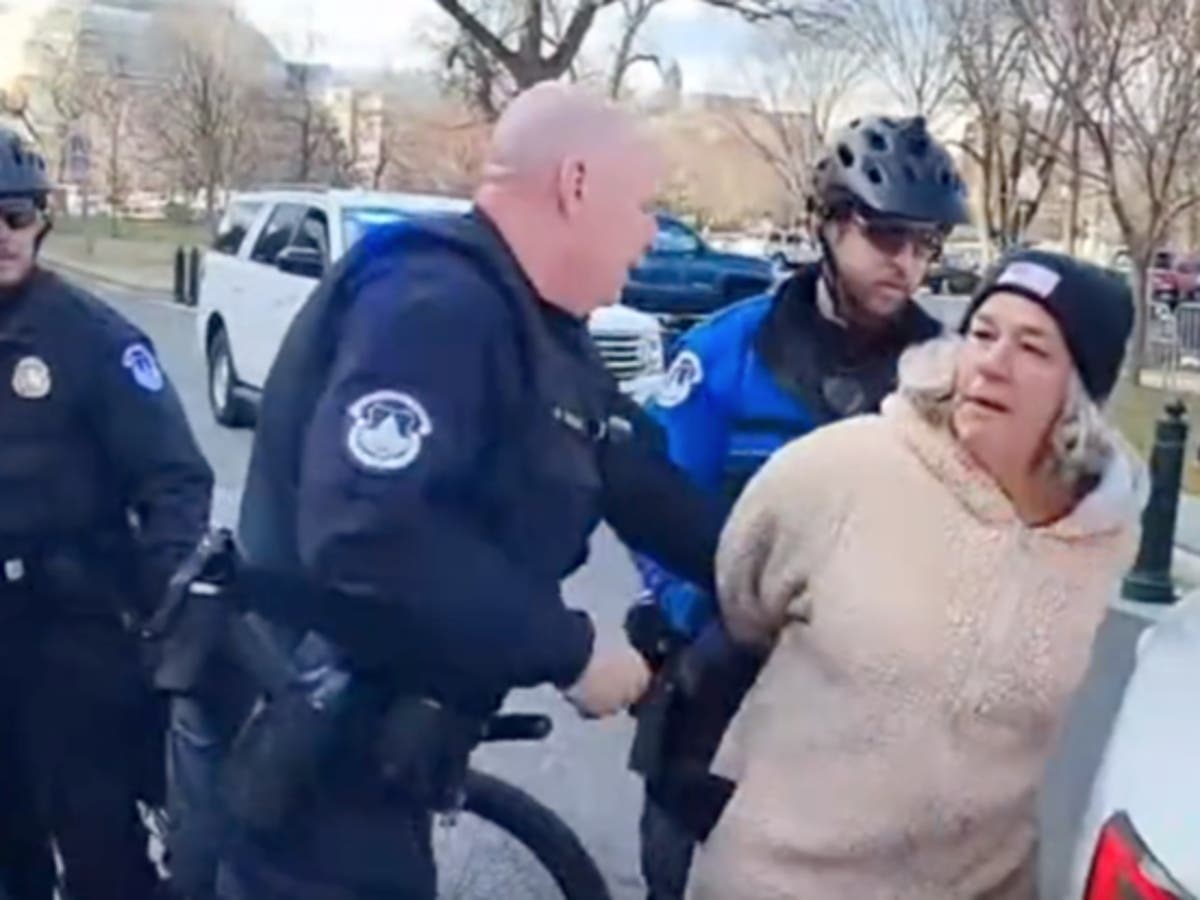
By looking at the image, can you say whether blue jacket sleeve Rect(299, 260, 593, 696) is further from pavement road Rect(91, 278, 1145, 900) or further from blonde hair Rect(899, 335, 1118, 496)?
blonde hair Rect(899, 335, 1118, 496)

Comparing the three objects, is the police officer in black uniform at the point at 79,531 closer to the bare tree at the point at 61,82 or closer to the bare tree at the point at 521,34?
the bare tree at the point at 521,34

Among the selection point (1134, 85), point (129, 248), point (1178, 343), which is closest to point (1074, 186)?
point (1178, 343)

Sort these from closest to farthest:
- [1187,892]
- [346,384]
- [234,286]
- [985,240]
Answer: [1187,892] → [346,384] → [234,286] → [985,240]

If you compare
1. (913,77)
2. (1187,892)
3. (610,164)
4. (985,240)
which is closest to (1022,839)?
(1187,892)

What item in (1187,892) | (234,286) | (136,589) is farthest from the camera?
(234,286)

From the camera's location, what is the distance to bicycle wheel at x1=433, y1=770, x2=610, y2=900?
11.6 feet

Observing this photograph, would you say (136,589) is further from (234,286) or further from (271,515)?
(234,286)

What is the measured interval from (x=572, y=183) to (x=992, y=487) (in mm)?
637

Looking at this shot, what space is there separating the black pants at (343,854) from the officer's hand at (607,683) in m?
0.25

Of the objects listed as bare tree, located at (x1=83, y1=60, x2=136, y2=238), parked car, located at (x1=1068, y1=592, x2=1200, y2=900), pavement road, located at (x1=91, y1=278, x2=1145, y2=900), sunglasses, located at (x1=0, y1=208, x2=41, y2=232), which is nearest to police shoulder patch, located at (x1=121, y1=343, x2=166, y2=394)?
sunglasses, located at (x1=0, y1=208, x2=41, y2=232)

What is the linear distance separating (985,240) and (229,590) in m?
31.7

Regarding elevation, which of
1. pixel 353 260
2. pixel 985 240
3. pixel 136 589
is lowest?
pixel 985 240

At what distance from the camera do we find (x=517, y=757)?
6316 mm

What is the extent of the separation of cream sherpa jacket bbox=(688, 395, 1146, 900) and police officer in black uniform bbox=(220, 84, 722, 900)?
24cm
